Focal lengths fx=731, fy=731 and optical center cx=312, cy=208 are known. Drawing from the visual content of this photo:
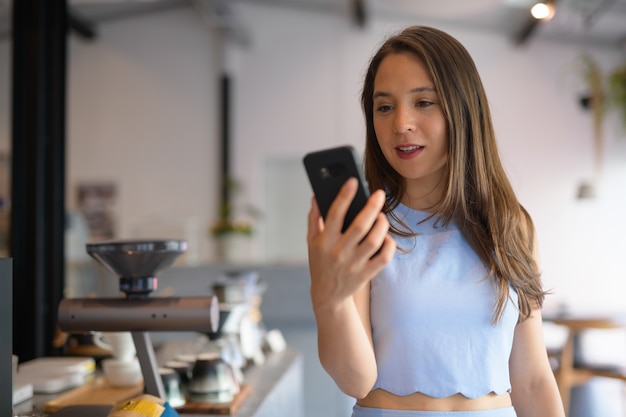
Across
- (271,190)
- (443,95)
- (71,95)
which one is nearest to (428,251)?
(443,95)

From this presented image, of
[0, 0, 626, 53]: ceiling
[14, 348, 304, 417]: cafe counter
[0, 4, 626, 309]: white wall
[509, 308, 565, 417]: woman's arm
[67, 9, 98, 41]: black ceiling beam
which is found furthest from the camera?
[67, 9, 98, 41]: black ceiling beam

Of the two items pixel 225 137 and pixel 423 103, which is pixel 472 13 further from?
pixel 423 103

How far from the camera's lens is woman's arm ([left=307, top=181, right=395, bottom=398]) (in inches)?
34.3

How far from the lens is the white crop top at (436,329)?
1204 millimetres

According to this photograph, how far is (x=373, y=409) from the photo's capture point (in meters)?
1.23

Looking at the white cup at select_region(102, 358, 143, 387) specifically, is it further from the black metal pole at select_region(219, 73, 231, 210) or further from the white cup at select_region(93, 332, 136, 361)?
the black metal pole at select_region(219, 73, 231, 210)

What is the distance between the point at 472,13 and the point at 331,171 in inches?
286

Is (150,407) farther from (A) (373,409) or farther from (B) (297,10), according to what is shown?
(B) (297,10)

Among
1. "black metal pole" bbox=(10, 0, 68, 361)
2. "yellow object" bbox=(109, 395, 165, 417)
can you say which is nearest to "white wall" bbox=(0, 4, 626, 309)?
"black metal pole" bbox=(10, 0, 68, 361)

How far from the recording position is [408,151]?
1.18m

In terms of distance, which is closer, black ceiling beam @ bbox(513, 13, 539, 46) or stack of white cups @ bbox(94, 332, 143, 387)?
stack of white cups @ bbox(94, 332, 143, 387)

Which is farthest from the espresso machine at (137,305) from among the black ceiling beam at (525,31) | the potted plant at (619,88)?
the black ceiling beam at (525,31)

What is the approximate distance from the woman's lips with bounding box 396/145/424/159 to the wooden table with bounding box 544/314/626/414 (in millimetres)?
3975

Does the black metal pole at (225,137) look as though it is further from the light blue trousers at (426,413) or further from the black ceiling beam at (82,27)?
the light blue trousers at (426,413)
